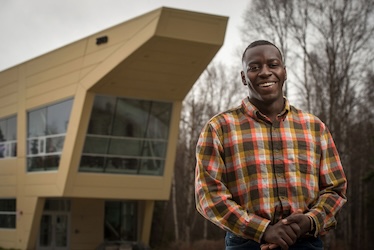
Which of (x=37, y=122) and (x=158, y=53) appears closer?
(x=158, y=53)

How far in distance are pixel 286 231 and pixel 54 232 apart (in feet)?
88.0

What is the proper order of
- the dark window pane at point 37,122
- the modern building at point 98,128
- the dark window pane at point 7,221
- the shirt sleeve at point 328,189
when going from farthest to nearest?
1. the dark window pane at point 7,221
2. the dark window pane at point 37,122
3. the modern building at point 98,128
4. the shirt sleeve at point 328,189

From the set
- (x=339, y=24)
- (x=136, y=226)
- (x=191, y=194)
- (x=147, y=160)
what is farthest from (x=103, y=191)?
(x=339, y=24)

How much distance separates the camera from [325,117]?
2738 cm

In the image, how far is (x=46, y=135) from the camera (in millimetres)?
25391

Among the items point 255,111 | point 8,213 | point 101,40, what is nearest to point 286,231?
point 255,111

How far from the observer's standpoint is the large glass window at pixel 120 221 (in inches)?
1102

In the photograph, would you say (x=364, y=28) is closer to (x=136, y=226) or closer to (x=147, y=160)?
(x=147, y=160)

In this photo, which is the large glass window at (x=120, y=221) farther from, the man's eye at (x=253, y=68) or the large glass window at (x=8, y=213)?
the man's eye at (x=253, y=68)

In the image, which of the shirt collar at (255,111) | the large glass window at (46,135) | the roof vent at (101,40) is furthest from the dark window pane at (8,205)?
the shirt collar at (255,111)

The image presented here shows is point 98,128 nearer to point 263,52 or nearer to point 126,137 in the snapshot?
point 126,137

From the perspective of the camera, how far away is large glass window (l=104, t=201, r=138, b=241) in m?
28.0

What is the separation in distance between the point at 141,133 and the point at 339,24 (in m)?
9.56

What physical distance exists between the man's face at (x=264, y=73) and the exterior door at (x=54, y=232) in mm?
26348
